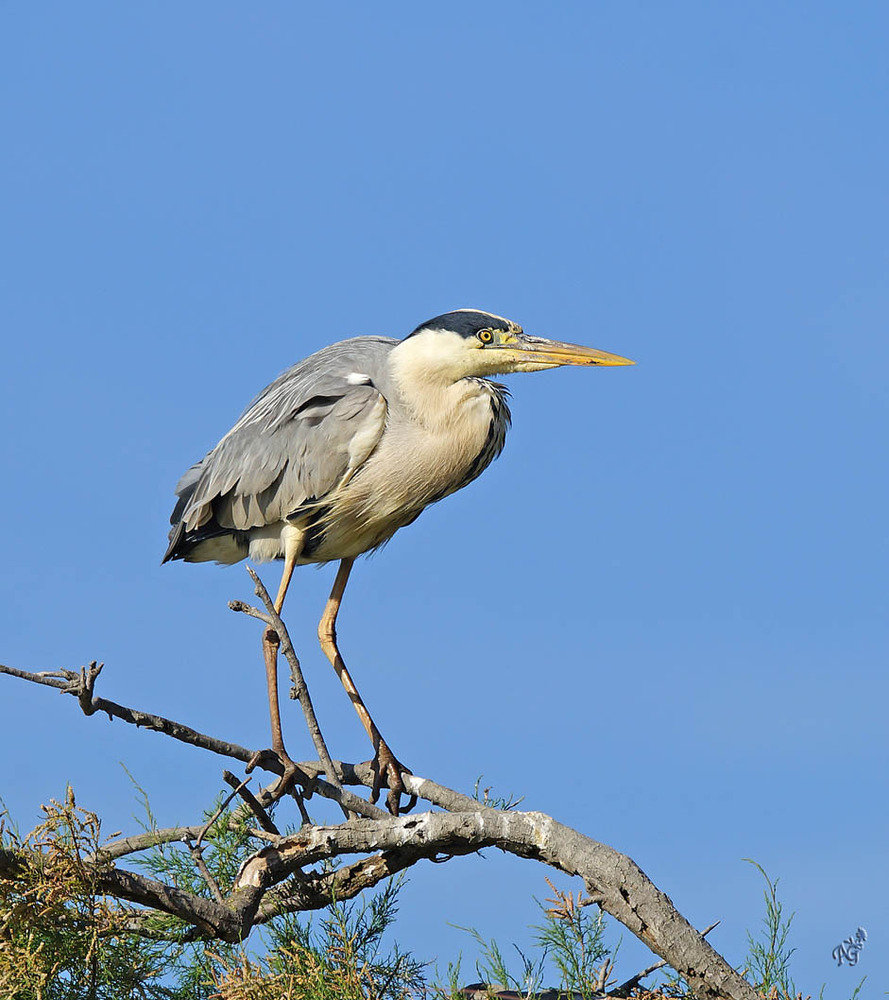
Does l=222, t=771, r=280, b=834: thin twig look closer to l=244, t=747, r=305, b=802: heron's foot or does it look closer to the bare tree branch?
the bare tree branch

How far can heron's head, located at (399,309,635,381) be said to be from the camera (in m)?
5.48

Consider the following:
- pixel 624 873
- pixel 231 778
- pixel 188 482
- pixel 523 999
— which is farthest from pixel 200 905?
pixel 188 482

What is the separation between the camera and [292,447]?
558 centimetres

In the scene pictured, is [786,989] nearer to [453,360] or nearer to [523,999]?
[523,999]

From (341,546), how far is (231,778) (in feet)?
7.75

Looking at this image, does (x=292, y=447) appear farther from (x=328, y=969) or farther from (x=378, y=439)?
(x=328, y=969)

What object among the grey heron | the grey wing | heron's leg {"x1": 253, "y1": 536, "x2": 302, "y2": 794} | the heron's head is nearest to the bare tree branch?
heron's leg {"x1": 253, "y1": 536, "x2": 302, "y2": 794}

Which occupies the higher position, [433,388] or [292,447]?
[433,388]

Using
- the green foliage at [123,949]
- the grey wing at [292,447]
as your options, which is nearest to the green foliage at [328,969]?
the green foliage at [123,949]

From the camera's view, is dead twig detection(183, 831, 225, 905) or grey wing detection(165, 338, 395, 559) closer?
dead twig detection(183, 831, 225, 905)

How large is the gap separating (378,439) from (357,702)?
115 cm

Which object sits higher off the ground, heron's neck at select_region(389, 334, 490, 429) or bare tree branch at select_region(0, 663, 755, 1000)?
heron's neck at select_region(389, 334, 490, 429)

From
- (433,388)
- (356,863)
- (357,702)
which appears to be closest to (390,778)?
(357,702)

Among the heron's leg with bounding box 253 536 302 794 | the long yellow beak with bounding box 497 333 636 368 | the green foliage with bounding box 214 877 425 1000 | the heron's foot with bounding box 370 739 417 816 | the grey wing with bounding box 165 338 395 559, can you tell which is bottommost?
the green foliage with bounding box 214 877 425 1000
